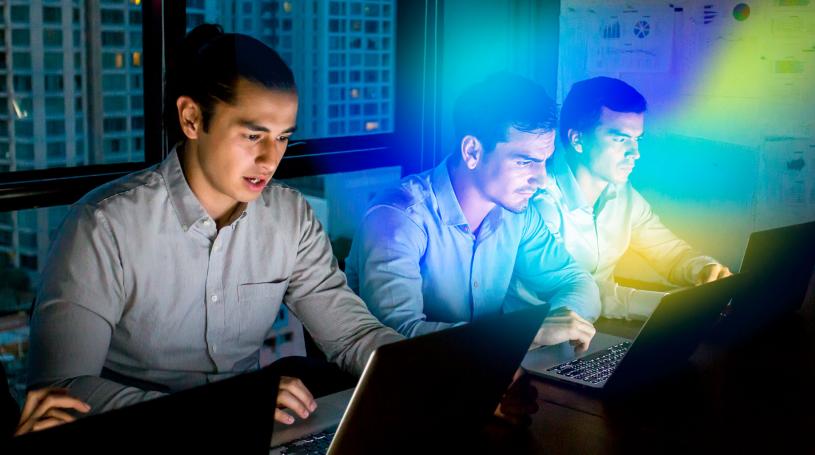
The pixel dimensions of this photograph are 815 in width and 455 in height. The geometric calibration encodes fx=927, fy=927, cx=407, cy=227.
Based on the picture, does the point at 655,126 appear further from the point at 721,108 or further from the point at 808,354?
the point at 808,354

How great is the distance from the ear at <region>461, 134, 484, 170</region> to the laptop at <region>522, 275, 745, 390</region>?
2.18 feet

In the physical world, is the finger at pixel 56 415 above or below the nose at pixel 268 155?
below

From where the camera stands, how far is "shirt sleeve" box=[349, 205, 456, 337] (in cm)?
229

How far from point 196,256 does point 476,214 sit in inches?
37.6

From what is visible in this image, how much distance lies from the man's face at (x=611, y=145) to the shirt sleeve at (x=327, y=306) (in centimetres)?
119

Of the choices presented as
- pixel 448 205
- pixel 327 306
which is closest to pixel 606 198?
pixel 448 205

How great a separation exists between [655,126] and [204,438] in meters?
2.54

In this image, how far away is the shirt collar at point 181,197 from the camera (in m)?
1.93

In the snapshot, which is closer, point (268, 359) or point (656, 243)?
point (656, 243)

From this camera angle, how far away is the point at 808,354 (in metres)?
2.27

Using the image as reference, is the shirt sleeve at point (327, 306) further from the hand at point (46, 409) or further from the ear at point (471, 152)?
the hand at point (46, 409)

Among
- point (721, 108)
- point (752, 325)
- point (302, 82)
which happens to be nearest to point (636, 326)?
point (752, 325)

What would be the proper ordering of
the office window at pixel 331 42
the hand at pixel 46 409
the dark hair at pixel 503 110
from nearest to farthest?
the hand at pixel 46 409 < the dark hair at pixel 503 110 < the office window at pixel 331 42

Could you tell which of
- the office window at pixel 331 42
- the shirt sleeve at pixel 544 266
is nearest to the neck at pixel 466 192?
the shirt sleeve at pixel 544 266
